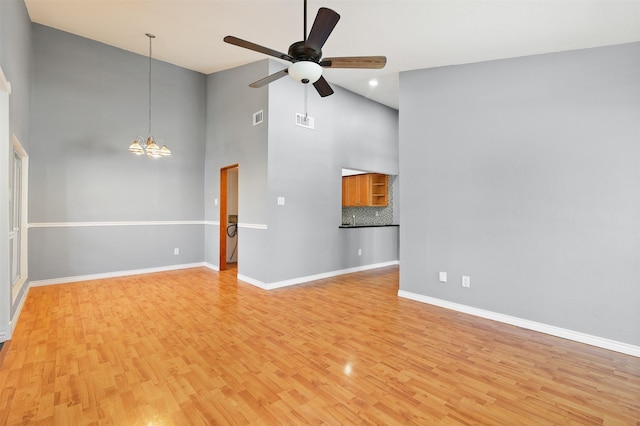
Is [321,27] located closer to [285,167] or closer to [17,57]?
[285,167]

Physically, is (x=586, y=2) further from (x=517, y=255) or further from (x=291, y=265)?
(x=291, y=265)

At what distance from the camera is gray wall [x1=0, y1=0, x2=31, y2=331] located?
8.95 ft

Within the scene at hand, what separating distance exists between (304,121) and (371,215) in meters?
3.07

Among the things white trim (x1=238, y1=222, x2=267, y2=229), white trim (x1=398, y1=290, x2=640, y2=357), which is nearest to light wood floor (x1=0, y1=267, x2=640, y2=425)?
white trim (x1=398, y1=290, x2=640, y2=357)

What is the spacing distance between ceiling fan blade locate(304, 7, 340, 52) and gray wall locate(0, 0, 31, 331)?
2.62 m

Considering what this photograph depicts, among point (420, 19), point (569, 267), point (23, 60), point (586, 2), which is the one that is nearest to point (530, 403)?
point (569, 267)

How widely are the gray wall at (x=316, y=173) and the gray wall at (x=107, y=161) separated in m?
2.32

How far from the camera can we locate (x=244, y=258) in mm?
5090

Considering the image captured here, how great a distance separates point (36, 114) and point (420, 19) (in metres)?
5.53

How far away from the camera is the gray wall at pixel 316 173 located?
15.3ft

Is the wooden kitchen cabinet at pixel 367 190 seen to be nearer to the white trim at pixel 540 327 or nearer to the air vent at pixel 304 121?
the air vent at pixel 304 121

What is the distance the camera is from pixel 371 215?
7164 millimetres

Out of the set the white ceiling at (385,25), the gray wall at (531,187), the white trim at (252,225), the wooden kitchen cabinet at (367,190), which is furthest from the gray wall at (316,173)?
the gray wall at (531,187)

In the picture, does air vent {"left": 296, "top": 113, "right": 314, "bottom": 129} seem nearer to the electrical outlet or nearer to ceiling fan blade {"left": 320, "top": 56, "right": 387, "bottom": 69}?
ceiling fan blade {"left": 320, "top": 56, "right": 387, "bottom": 69}
